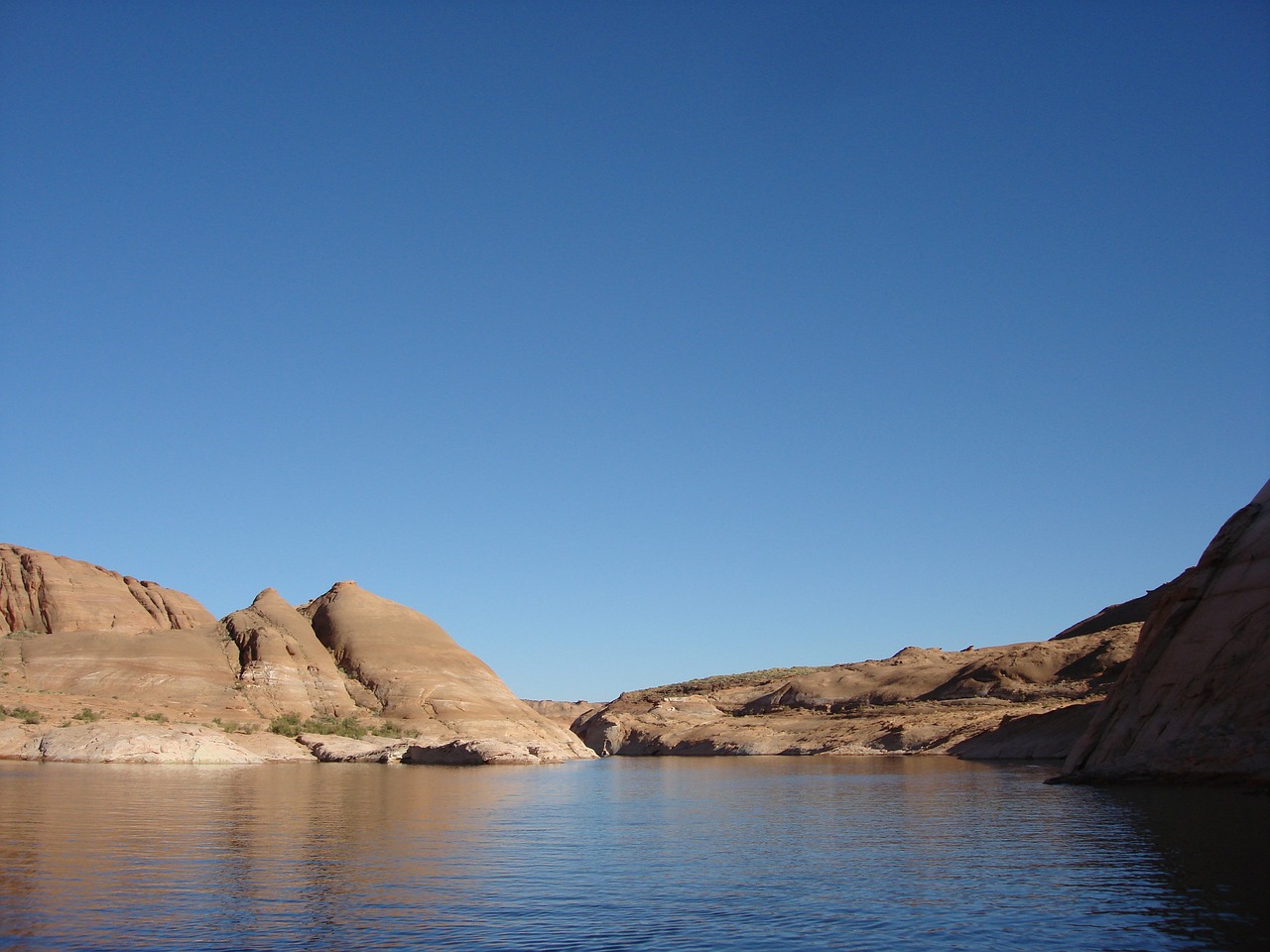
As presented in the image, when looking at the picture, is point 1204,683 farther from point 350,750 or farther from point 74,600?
point 74,600

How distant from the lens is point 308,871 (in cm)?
1834

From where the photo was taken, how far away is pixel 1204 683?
3206 cm

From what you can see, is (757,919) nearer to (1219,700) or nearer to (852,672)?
(1219,700)

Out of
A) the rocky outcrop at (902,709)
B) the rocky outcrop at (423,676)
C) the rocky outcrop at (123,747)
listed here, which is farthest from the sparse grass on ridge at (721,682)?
the rocky outcrop at (123,747)

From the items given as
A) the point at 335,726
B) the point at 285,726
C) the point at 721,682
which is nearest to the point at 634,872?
the point at 285,726

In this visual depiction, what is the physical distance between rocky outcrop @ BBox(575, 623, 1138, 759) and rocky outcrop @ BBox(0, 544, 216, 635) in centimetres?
4824

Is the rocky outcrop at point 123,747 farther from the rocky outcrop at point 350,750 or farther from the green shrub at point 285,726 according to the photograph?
the green shrub at point 285,726

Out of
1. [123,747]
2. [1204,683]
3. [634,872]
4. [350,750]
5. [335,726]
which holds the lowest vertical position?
[350,750]

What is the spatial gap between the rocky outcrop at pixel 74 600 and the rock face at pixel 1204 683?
256 feet

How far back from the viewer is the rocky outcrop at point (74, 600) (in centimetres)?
8531

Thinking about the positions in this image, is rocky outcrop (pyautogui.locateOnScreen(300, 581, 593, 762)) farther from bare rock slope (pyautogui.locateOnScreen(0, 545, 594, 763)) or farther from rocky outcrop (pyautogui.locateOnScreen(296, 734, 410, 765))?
rocky outcrop (pyautogui.locateOnScreen(296, 734, 410, 765))

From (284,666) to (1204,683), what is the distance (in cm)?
6906

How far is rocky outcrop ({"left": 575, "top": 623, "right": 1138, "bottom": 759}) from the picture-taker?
7500cm

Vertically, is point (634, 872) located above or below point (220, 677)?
below
